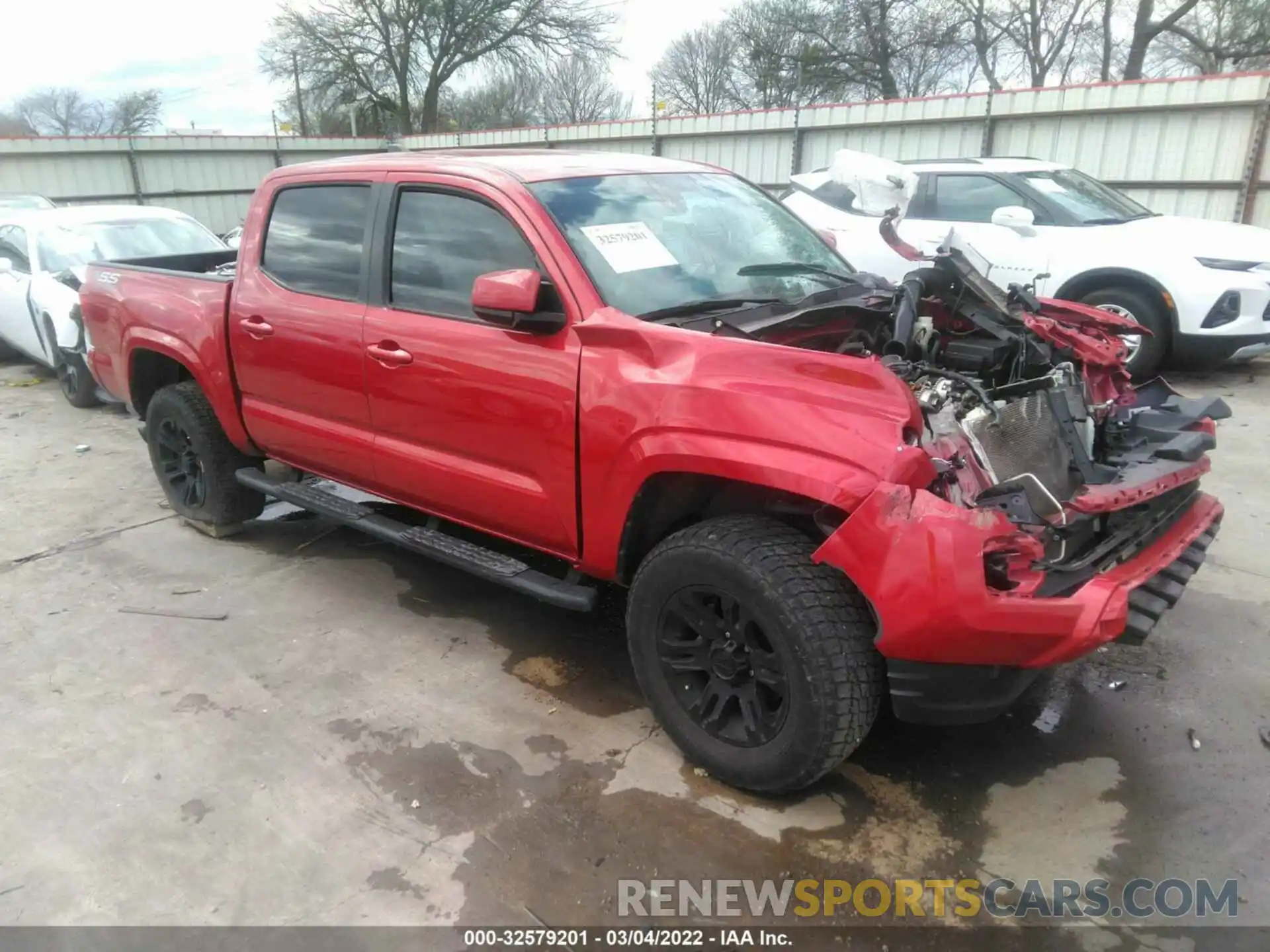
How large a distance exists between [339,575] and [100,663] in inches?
44.8

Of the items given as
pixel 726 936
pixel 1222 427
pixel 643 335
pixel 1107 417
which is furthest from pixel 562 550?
pixel 1222 427

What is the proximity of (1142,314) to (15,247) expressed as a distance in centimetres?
1036

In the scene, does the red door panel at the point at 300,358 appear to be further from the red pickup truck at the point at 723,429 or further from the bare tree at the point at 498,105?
the bare tree at the point at 498,105

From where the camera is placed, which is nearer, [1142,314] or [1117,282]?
[1142,314]

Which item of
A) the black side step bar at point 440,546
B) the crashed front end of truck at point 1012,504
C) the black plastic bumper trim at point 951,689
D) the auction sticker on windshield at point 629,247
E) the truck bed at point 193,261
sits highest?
the auction sticker on windshield at point 629,247

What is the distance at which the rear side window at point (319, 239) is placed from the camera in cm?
379

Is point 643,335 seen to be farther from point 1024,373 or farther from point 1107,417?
point 1107,417

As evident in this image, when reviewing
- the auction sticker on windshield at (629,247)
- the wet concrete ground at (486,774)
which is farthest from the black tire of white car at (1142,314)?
the auction sticker on windshield at (629,247)

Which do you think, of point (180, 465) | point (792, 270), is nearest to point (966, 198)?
point (792, 270)

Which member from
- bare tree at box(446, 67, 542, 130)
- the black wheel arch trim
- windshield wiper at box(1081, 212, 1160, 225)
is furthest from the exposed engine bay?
bare tree at box(446, 67, 542, 130)

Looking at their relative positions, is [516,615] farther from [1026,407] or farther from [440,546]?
[1026,407]

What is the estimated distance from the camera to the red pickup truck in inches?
94.4

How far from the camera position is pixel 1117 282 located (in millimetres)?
7418

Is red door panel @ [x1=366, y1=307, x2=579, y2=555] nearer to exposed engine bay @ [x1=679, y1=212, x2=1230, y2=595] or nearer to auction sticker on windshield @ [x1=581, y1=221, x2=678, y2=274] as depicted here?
auction sticker on windshield @ [x1=581, y1=221, x2=678, y2=274]
